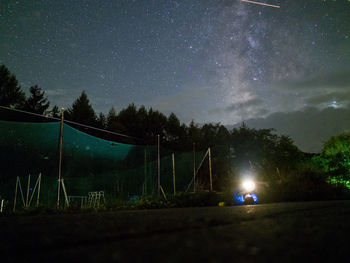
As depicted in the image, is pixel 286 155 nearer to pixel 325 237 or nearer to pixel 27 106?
pixel 325 237

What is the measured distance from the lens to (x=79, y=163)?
7363 mm

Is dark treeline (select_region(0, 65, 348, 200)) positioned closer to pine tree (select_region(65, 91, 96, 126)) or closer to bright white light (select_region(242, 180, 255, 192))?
pine tree (select_region(65, 91, 96, 126))

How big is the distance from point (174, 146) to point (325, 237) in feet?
67.8

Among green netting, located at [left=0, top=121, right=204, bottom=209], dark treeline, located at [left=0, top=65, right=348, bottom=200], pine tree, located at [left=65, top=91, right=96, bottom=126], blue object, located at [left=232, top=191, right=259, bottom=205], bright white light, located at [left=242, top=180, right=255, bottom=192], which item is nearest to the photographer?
green netting, located at [left=0, top=121, right=204, bottom=209]

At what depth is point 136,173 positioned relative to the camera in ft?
28.0

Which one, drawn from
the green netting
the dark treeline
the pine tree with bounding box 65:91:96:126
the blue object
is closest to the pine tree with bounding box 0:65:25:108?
the dark treeline

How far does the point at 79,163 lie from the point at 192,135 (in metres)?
14.7

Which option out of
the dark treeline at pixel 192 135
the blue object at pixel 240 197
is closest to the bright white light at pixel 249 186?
the blue object at pixel 240 197

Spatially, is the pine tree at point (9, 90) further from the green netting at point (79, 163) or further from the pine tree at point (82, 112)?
the green netting at point (79, 163)

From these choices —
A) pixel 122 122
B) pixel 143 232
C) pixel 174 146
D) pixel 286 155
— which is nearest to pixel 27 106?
pixel 122 122

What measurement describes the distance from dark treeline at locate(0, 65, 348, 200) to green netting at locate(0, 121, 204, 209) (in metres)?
5.23

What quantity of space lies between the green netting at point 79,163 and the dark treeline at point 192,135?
523cm

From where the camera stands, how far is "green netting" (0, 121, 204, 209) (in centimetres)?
637

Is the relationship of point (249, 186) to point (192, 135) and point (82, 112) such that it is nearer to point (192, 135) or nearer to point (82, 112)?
point (192, 135)
